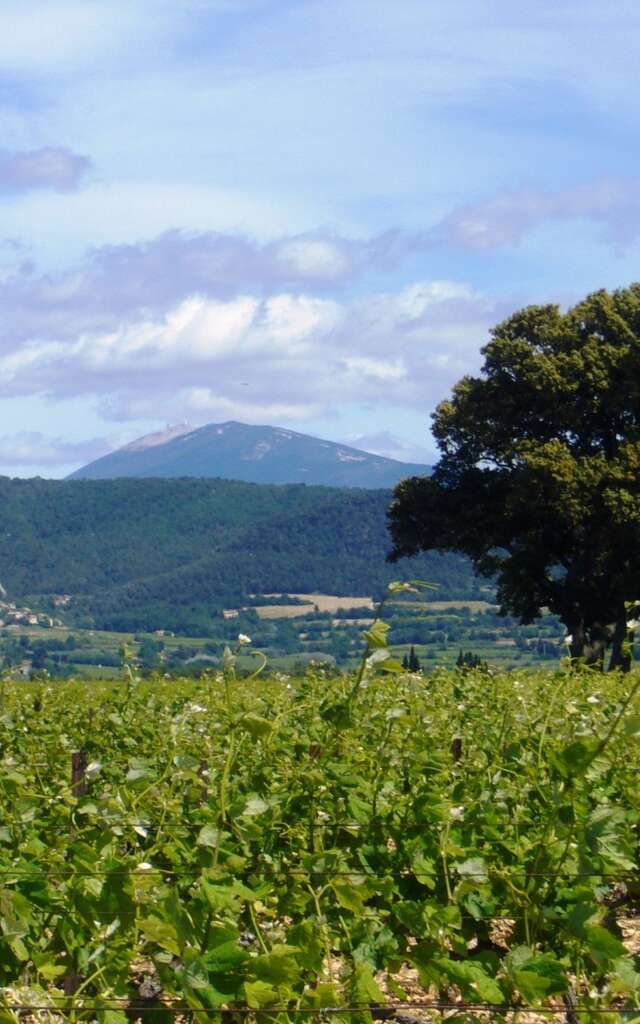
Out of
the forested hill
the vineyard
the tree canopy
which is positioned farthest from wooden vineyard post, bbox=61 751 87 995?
the forested hill

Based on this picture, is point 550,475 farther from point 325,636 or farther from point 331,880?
point 325,636

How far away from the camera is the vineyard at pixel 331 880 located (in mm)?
3785

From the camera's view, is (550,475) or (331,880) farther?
(550,475)

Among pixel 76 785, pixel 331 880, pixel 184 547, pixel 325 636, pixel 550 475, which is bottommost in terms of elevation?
pixel 325 636

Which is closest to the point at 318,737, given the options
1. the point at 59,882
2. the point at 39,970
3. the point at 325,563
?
the point at 59,882

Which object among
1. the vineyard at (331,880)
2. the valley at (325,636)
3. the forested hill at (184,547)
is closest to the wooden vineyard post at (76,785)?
the vineyard at (331,880)

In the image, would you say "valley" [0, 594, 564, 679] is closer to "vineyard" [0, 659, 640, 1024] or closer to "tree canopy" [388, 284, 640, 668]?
"tree canopy" [388, 284, 640, 668]

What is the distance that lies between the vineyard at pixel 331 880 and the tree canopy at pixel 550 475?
67.6 feet

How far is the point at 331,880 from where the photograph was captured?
4648 millimetres

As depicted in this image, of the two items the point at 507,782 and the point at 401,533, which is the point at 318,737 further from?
the point at 401,533

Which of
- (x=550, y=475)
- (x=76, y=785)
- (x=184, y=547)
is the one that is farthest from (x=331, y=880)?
(x=184, y=547)

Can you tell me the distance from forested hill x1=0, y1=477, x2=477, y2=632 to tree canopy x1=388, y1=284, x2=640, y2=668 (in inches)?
3492

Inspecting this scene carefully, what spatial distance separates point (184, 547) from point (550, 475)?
156 meters

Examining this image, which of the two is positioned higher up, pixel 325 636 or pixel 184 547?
pixel 184 547
